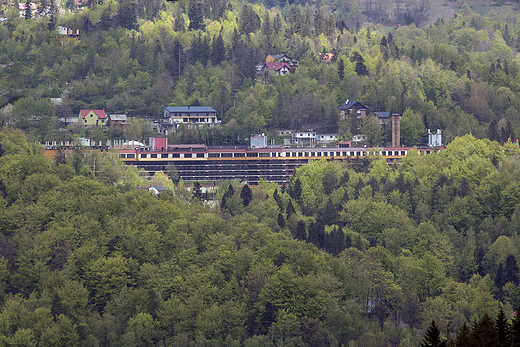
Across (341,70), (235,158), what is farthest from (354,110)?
(235,158)

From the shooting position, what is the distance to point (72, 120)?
140375 millimetres

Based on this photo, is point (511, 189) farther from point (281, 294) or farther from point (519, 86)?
point (519, 86)

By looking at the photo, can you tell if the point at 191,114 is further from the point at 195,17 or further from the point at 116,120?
the point at 195,17

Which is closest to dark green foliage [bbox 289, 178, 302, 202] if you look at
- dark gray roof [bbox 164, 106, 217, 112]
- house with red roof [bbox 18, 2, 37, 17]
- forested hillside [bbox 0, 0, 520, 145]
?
forested hillside [bbox 0, 0, 520, 145]

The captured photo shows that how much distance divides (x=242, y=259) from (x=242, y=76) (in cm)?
7890

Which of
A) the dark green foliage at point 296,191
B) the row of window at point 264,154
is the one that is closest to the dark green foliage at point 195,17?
the row of window at point 264,154

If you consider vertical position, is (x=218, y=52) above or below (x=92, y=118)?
above

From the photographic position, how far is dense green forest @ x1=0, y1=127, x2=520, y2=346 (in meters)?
73.8

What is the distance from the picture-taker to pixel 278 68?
159 metres

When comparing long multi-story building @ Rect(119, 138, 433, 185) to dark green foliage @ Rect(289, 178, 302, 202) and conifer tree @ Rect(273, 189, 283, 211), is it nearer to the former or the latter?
dark green foliage @ Rect(289, 178, 302, 202)

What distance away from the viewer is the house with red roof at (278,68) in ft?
521

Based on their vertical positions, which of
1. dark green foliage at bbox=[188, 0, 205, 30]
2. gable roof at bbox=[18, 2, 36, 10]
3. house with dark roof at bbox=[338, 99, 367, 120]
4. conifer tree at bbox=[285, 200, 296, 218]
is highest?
gable roof at bbox=[18, 2, 36, 10]

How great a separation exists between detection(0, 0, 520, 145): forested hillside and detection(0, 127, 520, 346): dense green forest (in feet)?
95.8

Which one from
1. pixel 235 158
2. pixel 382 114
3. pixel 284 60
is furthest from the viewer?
pixel 284 60
